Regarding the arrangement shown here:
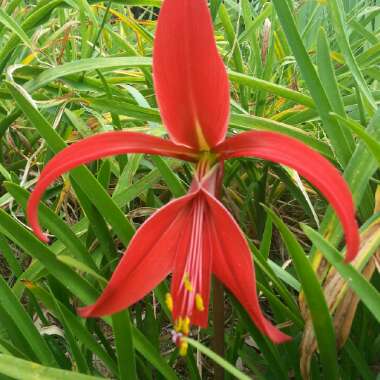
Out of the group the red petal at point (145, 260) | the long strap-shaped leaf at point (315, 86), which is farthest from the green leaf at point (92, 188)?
the long strap-shaped leaf at point (315, 86)

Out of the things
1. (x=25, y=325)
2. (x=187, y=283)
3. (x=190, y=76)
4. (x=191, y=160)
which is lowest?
(x=25, y=325)

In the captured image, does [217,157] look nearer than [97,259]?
Yes

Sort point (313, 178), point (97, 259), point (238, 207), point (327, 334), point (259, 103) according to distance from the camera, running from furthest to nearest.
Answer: point (259, 103), point (238, 207), point (97, 259), point (327, 334), point (313, 178)

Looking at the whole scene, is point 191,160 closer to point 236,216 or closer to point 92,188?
Answer: point 92,188

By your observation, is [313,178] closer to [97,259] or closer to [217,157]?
[217,157]

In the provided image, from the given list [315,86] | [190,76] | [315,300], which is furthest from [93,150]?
[315,86]

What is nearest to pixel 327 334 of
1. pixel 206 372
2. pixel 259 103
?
pixel 206 372

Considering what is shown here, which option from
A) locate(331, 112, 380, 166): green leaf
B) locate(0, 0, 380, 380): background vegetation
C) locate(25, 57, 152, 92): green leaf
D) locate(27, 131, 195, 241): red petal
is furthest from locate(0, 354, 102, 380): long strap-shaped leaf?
locate(25, 57, 152, 92): green leaf
